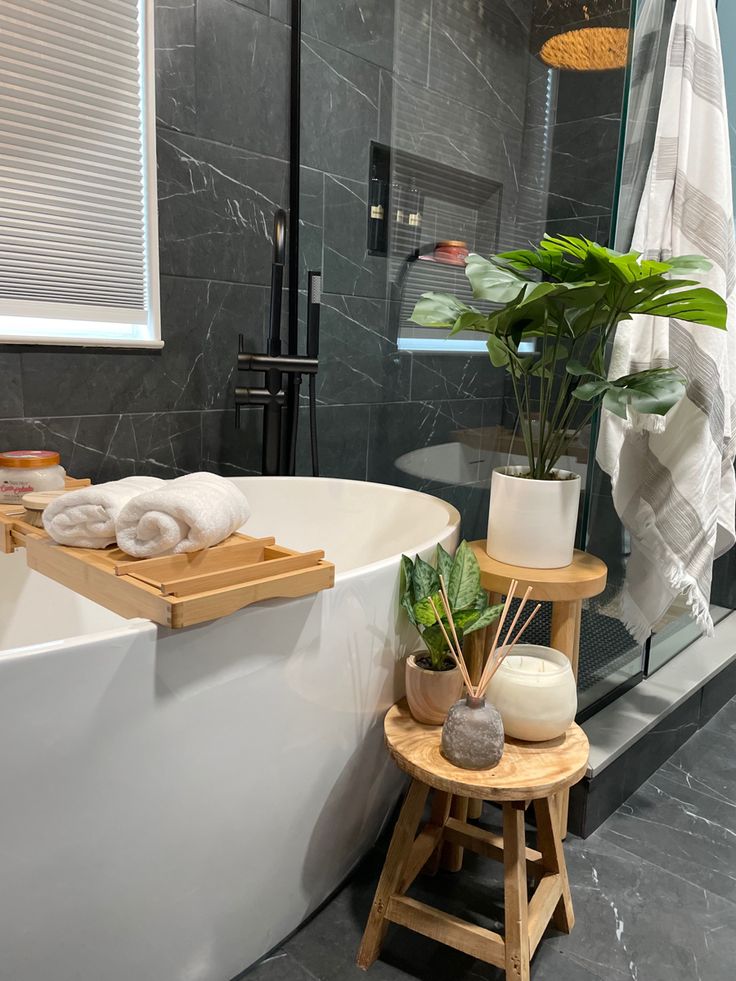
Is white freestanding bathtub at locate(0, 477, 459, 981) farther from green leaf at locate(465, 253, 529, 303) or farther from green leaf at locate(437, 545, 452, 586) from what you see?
green leaf at locate(465, 253, 529, 303)

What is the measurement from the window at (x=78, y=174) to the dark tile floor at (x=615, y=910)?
1555 mm

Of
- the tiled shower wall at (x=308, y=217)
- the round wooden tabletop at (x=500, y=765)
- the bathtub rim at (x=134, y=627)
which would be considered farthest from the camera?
the tiled shower wall at (x=308, y=217)

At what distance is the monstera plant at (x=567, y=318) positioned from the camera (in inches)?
57.9

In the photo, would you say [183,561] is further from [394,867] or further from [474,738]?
[394,867]

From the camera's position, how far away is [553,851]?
149 centimetres

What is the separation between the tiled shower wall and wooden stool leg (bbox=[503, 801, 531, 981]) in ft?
3.43

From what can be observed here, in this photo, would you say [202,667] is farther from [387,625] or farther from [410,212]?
[410,212]

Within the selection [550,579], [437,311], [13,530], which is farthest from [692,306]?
[13,530]

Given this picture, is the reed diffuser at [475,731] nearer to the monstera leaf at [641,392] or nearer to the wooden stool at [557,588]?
the wooden stool at [557,588]

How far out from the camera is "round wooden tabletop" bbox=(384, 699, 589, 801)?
4.08 feet

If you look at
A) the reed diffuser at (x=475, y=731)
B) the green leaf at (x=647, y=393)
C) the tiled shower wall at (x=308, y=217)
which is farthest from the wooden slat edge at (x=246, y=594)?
the tiled shower wall at (x=308, y=217)

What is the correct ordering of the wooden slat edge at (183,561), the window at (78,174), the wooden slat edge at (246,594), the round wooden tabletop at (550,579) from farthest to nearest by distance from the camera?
1. the window at (78,174)
2. the round wooden tabletop at (550,579)
3. the wooden slat edge at (183,561)
4. the wooden slat edge at (246,594)

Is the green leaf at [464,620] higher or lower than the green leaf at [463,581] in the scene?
lower

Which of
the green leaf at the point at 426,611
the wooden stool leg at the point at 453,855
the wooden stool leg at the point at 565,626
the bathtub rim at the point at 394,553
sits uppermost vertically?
the bathtub rim at the point at 394,553
